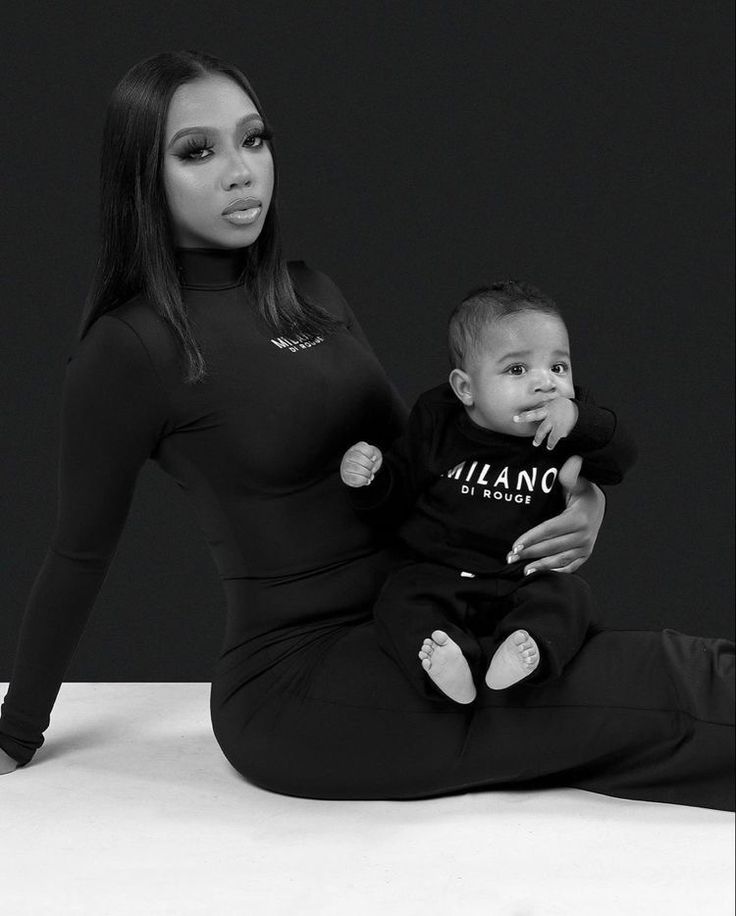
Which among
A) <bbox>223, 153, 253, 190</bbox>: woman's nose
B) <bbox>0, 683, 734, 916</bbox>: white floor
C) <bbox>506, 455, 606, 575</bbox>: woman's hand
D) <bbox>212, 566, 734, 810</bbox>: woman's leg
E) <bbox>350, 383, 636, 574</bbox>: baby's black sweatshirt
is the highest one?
<bbox>223, 153, 253, 190</bbox>: woman's nose

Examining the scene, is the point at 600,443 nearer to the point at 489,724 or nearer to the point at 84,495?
the point at 489,724

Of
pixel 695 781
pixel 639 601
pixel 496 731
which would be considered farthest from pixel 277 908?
pixel 639 601

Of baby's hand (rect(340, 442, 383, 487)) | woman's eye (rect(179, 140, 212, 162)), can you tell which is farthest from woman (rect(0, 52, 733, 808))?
baby's hand (rect(340, 442, 383, 487))

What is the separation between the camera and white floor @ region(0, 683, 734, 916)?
83.7 inches

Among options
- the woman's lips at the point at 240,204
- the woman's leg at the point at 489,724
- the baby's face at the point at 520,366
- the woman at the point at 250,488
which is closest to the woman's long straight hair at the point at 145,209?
the woman at the point at 250,488

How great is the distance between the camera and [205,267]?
8.71 ft

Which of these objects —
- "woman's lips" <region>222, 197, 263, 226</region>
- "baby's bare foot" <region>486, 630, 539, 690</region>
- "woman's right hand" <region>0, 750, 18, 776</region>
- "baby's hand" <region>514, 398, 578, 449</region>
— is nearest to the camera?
"baby's bare foot" <region>486, 630, 539, 690</region>

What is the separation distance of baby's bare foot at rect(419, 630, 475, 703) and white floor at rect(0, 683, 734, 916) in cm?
20

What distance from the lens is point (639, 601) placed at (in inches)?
158

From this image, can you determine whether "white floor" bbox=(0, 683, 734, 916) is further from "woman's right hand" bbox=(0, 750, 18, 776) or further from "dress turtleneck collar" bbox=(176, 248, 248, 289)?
"dress turtleneck collar" bbox=(176, 248, 248, 289)

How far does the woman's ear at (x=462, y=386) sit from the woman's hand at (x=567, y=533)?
0.61 feet

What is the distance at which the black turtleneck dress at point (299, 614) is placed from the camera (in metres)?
2.34

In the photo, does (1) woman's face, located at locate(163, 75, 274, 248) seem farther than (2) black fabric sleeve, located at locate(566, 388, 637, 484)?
Yes

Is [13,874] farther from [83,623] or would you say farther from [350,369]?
[350,369]
